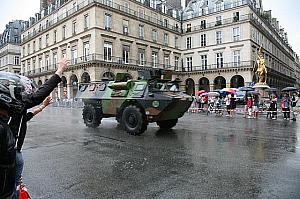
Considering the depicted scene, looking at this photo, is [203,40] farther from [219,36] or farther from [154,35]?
[154,35]

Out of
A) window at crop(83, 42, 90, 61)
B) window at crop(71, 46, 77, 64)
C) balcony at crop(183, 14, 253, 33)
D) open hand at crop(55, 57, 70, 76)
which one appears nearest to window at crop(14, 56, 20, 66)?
window at crop(71, 46, 77, 64)

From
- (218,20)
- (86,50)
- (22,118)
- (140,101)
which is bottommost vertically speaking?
(22,118)

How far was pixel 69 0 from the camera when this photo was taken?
1590 inches

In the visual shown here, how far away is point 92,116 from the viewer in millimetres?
12086

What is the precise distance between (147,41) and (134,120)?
34.1 m

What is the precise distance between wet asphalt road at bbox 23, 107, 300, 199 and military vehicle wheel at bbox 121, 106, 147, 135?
991 mm

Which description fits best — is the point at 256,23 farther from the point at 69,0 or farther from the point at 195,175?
the point at 195,175

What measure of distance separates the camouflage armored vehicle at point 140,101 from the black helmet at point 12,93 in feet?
24.9

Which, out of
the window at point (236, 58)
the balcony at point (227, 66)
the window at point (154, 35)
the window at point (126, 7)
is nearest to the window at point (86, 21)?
the window at point (126, 7)

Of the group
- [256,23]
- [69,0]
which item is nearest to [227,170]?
[69,0]

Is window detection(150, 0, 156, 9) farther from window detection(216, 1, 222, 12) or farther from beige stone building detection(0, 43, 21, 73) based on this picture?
beige stone building detection(0, 43, 21, 73)

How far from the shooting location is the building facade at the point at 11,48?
6556 centimetres

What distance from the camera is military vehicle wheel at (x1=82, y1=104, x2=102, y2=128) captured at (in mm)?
11961

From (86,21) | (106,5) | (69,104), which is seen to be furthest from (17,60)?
(106,5)
